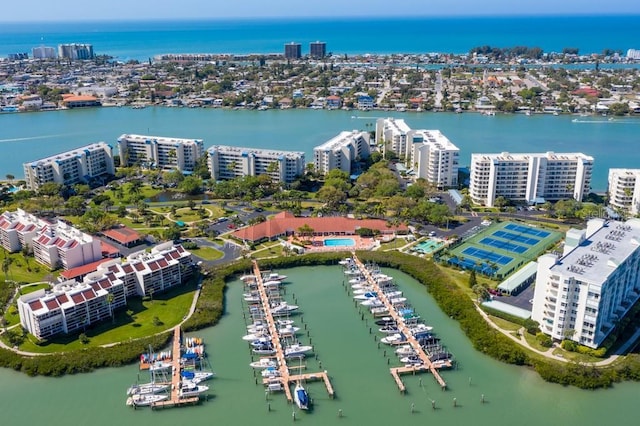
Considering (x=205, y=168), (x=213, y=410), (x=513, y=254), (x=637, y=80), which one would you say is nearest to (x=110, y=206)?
(x=205, y=168)

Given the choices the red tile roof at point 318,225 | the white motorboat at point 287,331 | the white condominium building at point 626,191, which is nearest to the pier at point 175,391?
the white motorboat at point 287,331

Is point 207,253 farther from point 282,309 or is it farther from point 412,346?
point 412,346

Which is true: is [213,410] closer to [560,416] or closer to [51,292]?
[51,292]

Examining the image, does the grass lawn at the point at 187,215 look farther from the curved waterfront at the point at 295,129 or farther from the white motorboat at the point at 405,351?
the white motorboat at the point at 405,351

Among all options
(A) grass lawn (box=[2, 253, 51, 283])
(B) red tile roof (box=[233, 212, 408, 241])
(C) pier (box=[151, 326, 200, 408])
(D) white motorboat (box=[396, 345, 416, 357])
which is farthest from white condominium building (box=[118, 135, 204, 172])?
(D) white motorboat (box=[396, 345, 416, 357])

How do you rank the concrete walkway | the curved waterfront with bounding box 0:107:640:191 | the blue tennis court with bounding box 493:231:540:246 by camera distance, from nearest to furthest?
the concrete walkway < the blue tennis court with bounding box 493:231:540:246 < the curved waterfront with bounding box 0:107:640:191

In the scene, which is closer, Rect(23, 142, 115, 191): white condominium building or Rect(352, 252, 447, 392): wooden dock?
Rect(352, 252, 447, 392): wooden dock

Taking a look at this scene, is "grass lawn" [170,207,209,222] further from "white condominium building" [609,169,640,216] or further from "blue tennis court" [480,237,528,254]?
"white condominium building" [609,169,640,216]
